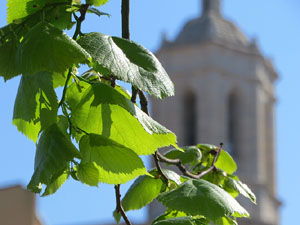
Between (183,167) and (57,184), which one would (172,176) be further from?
(57,184)

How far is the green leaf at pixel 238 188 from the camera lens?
50.4 inches

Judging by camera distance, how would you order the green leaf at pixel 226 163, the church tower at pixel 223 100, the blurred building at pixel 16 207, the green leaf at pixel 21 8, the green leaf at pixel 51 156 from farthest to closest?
the church tower at pixel 223 100 < the blurred building at pixel 16 207 < the green leaf at pixel 226 163 < the green leaf at pixel 21 8 < the green leaf at pixel 51 156

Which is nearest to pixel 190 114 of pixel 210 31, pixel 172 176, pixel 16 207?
pixel 210 31

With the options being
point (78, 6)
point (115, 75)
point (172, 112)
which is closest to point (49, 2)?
point (78, 6)

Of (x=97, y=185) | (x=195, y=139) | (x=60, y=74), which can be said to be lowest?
(x=195, y=139)

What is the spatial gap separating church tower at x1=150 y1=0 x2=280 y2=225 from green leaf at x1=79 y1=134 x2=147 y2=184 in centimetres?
3004

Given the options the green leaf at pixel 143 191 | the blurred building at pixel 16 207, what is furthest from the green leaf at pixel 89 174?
the blurred building at pixel 16 207

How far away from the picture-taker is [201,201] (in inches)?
39.7

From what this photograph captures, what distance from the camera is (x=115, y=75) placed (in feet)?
3.03

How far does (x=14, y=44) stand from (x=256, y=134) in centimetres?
3151

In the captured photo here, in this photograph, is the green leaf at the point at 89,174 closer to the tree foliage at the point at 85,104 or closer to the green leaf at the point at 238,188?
the tree foliage at the point at 85,104

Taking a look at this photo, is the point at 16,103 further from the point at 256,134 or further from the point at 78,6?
the point at 256,134

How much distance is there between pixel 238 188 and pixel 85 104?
0.37 meters

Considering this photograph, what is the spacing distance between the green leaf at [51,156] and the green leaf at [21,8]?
0.14 metres
